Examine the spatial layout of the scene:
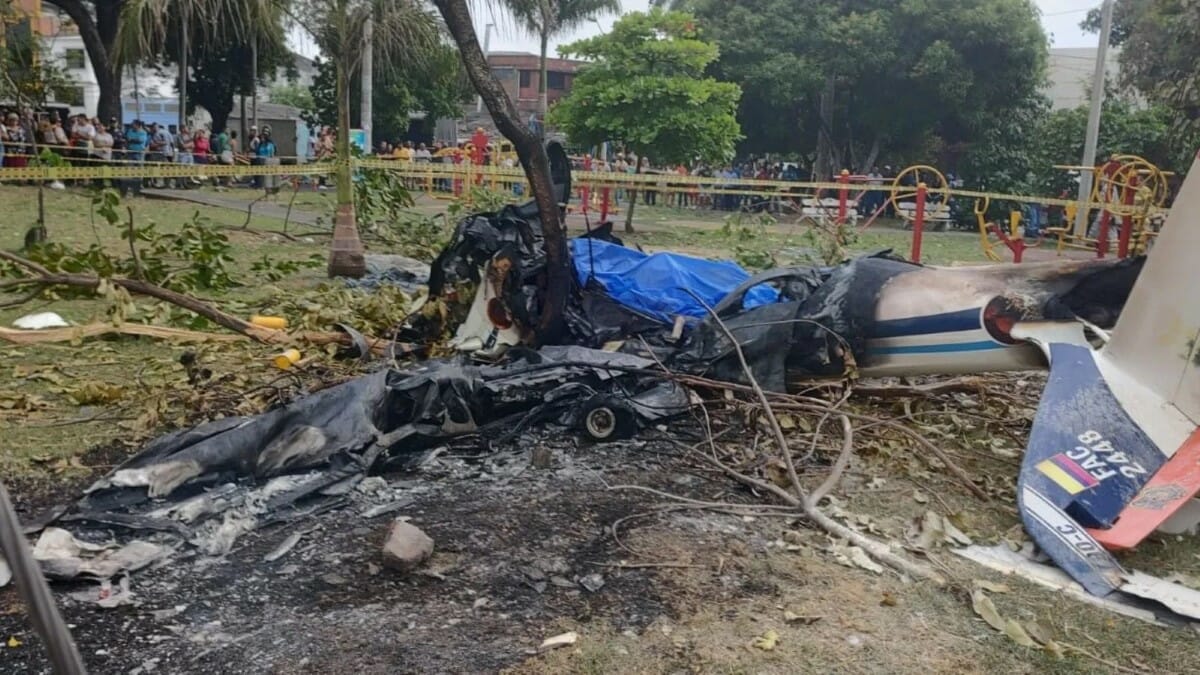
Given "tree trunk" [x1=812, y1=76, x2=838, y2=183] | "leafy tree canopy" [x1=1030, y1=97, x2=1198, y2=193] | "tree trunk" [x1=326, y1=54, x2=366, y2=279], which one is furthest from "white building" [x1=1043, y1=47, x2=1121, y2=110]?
"tree trunk" [x1=326, y1=54, x2=366, y2=279]

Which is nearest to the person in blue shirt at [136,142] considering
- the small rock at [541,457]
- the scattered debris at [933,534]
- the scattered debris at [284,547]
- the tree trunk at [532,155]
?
the tree trunk at [532,155]

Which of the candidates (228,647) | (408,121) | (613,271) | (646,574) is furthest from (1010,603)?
(408,121)

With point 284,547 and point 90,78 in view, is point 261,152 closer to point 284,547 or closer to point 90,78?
point 284,547

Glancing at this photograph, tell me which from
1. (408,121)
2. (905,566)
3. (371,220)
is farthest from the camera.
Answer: (408,121)

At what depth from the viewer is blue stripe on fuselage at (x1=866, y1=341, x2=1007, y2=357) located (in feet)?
16.4

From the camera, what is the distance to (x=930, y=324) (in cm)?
511

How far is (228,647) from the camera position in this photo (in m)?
2.98

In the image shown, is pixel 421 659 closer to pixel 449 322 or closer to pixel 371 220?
pixel 449 322

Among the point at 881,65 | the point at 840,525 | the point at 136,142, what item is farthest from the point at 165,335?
the point at 881,65

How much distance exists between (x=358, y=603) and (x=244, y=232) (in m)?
10.8

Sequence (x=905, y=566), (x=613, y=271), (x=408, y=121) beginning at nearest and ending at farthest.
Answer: (x=905, y=566) < (x=613, y=271) < (x=408, y=121)

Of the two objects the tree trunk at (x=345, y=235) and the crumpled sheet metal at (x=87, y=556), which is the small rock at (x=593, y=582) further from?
the tree trunk at (x=345, y=235)

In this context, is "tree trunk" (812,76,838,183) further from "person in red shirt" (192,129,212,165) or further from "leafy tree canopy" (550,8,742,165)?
"person in red shirt" (192,129,212,165)

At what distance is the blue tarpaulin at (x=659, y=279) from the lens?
19.9ft
